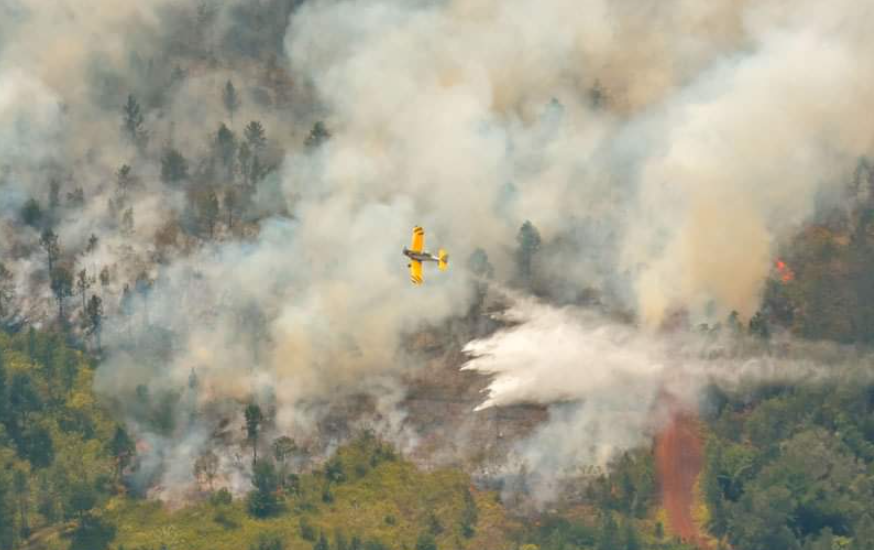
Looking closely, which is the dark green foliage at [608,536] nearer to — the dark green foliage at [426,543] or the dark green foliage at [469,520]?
the dark green foliage at [469,520]

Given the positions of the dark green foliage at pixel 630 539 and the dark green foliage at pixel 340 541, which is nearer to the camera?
the dark green foliage at pixel 630 539

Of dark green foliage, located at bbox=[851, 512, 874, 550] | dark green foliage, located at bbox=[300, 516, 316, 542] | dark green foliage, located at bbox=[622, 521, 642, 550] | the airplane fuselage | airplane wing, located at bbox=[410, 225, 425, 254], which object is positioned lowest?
dark green foliage, located at bbox=[851, 512, 874, 550]

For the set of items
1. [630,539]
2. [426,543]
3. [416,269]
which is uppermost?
[416,269]

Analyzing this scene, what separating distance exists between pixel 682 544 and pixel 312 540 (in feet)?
119

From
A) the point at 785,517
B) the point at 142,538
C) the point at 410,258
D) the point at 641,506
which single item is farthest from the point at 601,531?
the point at 142,538

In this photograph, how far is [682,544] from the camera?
196 meters

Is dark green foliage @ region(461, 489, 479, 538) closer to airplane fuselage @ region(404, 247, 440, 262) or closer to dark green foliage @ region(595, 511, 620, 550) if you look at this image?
dark green foliage @ region(595, 511, 620, 550)

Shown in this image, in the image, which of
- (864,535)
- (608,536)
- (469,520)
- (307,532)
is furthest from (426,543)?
(864,535)

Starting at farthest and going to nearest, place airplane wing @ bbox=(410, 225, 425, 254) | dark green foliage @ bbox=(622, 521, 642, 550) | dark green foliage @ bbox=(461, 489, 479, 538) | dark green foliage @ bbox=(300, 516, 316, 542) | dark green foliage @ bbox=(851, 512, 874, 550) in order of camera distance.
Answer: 1. airplane wing @ bbox=(410, 225, 425, 254)
2. dark green foliage @ bbox=(300, 516, 316, 542)
3. dark green foliage @ bbox=(461, 489, 479, 538)
4. dark green foliage @ bbox=(851, 512, 874, 550)
5. dark green foliage @ bbox=(622, 521, 642, 550)

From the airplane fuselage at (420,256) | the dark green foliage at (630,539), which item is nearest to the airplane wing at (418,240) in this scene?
the airplane fuselage at (420,256)

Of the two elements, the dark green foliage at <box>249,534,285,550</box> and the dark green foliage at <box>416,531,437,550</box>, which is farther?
the dark green foliage at <box>249,534,285,550</box>

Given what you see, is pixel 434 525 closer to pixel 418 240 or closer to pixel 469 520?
pixel 469 520

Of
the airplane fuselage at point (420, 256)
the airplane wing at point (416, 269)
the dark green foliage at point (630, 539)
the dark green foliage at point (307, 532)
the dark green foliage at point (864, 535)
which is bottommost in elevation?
the dark green foliage at point (864, 535)

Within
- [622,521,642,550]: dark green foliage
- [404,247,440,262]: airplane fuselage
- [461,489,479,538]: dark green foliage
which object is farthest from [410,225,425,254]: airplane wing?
[622,521,642,550]: dark green foliage
